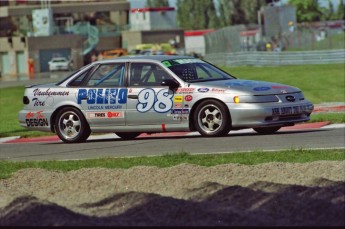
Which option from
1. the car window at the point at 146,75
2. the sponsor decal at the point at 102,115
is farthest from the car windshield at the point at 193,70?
the sponsor decal at the point at 102,115

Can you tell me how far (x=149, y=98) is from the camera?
54.5 ft

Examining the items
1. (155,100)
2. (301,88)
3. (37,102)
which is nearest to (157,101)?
(155,100)

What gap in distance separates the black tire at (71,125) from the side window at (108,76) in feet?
1.81

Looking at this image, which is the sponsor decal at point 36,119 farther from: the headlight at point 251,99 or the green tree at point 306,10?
the green tree at point 306,10

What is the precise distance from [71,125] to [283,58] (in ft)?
118

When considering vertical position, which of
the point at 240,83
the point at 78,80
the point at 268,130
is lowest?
the point at 268,130

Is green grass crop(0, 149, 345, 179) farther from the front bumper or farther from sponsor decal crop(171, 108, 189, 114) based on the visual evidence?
sponsor decal crop(171, 108, 189, 114)

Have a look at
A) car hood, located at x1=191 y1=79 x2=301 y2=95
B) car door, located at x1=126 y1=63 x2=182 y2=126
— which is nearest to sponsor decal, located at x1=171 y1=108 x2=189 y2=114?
car door, located at x1=126 y1=63 x2=182 y2=126

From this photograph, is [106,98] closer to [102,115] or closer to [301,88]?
[102,115]

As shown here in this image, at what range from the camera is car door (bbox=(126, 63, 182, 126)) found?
1647 centimetres

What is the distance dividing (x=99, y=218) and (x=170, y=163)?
4765 millimetres

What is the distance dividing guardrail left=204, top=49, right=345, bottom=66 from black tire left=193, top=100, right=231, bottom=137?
3498cm

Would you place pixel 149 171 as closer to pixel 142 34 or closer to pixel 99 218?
pixel 99 218

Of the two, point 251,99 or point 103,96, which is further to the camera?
point 103,96
